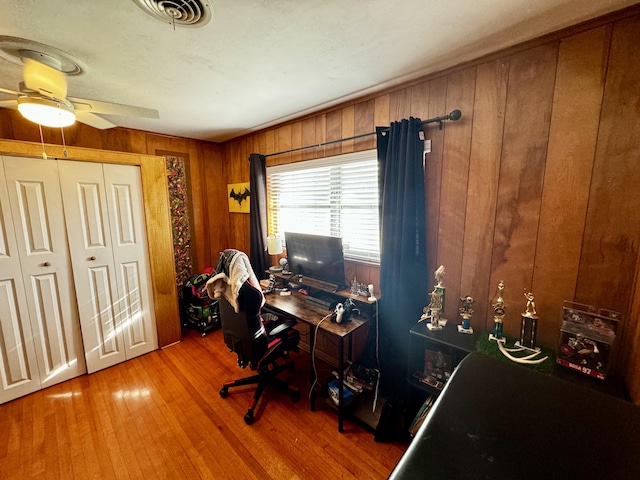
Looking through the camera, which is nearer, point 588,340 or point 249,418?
point 588,340

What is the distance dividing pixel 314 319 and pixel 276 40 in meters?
1.75

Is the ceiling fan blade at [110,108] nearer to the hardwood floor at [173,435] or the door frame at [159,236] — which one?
the door frame at [159,236]

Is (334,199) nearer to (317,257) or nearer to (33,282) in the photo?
(317,257)

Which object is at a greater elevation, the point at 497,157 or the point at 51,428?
the point at 497,157

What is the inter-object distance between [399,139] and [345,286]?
1.22m

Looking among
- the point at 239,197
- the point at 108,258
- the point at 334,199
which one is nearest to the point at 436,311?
the point at 334,199

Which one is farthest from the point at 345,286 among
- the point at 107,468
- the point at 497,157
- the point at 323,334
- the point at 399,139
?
the point at 107,468

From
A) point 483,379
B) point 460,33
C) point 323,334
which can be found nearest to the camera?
point 483,379

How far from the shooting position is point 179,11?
1126 mm

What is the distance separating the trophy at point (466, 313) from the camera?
1.60 m

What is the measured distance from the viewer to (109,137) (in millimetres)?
2789

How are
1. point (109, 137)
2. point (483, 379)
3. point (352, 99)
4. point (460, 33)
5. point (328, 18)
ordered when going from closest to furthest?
point (483, 379) < point (328, 18) < point (460, 33) < point (352, 99) < point (109, 137)

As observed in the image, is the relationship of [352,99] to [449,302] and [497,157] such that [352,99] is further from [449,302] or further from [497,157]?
[449,302]

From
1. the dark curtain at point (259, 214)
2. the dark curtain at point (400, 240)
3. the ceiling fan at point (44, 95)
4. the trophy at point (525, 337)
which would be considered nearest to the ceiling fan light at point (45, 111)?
the ceiling fan at point (44, 95)
